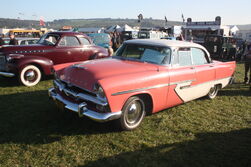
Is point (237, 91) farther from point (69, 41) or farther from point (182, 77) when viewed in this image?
point (69, 41)

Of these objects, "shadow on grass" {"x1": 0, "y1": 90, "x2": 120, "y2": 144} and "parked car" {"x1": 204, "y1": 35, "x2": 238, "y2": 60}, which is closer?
"shadow on grass" {"x1": 0, "y1": 90, "x2": 120, "y2": 144}

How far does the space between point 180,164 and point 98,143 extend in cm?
132

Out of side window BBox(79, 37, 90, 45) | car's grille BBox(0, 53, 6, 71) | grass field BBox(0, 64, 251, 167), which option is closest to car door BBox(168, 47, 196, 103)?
grass field BBox(0, 64, 251, 167)

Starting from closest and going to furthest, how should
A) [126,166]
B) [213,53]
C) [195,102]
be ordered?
[126,166], [195,102], [213,53]

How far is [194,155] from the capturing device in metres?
3.25

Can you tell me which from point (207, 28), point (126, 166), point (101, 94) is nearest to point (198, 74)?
point (101, 94)

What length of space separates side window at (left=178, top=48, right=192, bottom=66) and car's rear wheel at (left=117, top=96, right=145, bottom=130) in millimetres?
1413

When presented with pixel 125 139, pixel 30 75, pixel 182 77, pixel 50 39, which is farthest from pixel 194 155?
pixel 50 39

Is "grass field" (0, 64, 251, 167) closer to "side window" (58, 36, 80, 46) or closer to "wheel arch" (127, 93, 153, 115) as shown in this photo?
"wheel arch" (127, 93, 153, 115)

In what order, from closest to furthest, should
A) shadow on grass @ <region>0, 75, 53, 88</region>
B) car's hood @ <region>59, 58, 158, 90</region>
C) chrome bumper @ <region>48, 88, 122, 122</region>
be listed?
chrome bumper @ <region>48, 88, 122, 122</region>
car's hood @ <region>59, 58, 158, 90</region>
shadow on grass @ <region>0, 75, 53, 88</region>

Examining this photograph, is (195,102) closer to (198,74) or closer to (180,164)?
(198,74)

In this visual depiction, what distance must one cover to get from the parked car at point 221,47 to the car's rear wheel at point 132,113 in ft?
43.9

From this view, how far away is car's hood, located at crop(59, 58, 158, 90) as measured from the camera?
11.5ft

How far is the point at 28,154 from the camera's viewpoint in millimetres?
3086
